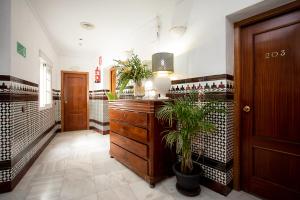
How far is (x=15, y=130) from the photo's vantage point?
2014 mm

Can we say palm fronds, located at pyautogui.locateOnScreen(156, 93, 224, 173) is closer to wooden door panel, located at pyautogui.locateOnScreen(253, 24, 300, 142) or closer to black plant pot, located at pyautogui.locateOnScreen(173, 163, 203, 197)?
black plant pot, located at pyautogui.locateOnScreen(173, 163, 203, 197)

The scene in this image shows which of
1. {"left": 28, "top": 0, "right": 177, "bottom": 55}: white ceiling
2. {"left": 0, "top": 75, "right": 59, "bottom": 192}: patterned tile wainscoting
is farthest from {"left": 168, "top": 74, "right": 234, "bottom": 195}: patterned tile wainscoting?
{"left": 0, "top": 75, "right": 59, "bottom": 192}: patterned tile wainscoting

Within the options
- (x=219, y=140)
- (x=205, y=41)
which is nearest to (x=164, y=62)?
(x=205, y=41)

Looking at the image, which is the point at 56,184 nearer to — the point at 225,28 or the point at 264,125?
the point at 264,125

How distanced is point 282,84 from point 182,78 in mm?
1130

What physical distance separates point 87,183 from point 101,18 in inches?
105

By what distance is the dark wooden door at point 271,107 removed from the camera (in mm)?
1530

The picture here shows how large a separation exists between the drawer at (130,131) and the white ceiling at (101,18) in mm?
1667

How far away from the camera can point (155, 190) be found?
1.87 m

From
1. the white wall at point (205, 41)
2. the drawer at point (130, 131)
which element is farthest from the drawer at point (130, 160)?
the white wall at point (205, 41)

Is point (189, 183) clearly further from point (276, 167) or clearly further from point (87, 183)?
point (87, 183)

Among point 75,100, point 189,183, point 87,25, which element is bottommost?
point 189,183

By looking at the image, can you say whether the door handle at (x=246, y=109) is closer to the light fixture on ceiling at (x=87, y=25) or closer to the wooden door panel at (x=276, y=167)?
the wooden door panel at (x=276, y=167)

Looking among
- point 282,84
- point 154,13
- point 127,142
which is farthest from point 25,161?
point 282,84
